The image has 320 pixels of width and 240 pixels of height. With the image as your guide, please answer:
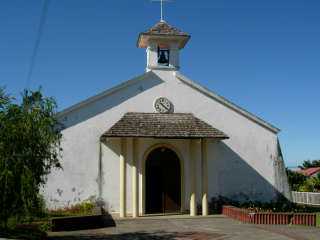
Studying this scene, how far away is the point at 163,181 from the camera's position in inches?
858

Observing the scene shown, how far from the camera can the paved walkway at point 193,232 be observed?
1434 centimetres

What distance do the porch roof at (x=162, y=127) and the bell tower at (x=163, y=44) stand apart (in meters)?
2.69

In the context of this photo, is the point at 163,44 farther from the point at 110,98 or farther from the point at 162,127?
the point at 162,127

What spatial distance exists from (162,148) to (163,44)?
17.9 feet

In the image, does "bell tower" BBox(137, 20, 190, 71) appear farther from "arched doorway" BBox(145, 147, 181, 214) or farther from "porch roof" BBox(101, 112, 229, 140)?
"arched doorway" BBox(145, 147, 181, 214)

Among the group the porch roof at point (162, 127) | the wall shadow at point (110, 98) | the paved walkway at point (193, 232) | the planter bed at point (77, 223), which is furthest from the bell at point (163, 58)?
the planter bed at point (77, 223)

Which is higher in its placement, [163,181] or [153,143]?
[153,143]

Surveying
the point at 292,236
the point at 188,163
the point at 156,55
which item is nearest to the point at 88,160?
the point at 188,163

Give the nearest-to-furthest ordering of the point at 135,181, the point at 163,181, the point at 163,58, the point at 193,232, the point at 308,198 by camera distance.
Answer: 1. the point at 193,232
2. the point at 135,181
3. the point at 163,181
4. the point at 163,58
5. the point at 308,198

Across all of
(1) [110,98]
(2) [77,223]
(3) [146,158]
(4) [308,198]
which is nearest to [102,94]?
(1) [110,98]

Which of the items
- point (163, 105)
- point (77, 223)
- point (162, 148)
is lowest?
point (77, 223)

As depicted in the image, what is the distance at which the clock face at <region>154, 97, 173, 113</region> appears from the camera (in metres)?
22.1

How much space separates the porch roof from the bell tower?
8.82 ft

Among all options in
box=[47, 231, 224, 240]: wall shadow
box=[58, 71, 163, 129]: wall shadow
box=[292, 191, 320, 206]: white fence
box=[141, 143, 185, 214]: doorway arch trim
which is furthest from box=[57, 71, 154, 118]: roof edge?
box=[292, 191, 320, 206]: white fence
